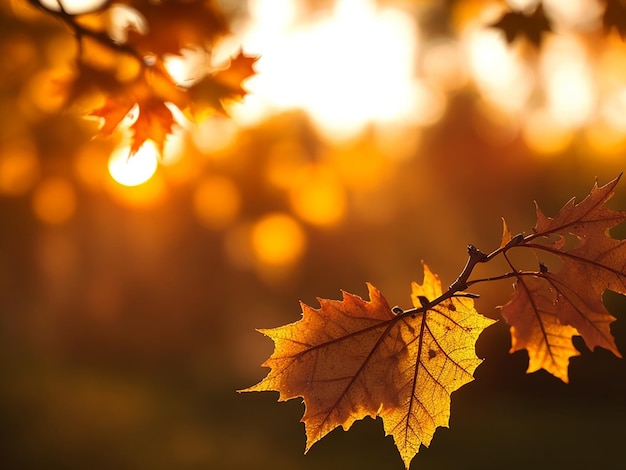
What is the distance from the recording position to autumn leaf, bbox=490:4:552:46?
6.46ft

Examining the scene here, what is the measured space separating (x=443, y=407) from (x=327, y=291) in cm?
866

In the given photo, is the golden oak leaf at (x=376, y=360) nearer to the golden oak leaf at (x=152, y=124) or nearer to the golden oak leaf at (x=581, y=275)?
the golden oak leaf at (x=581, y=275)

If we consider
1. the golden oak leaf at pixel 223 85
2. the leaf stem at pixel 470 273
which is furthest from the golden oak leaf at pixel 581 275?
the golden oak leaf at pixel 223 85

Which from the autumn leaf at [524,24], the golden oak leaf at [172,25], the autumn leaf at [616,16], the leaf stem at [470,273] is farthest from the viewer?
the autumn leaf at [524,24]

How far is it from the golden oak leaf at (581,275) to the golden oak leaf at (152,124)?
781mm

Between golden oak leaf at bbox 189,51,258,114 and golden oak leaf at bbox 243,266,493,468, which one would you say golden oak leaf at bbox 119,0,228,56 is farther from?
golden oak leaf at bbox 243,266,493,468

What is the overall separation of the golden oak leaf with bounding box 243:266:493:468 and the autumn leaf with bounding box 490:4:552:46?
1241 mm

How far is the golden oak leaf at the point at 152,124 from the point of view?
133 centimetres

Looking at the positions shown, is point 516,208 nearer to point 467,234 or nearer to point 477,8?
point 467,234

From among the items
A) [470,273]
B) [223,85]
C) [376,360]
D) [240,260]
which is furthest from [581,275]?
[240,260]

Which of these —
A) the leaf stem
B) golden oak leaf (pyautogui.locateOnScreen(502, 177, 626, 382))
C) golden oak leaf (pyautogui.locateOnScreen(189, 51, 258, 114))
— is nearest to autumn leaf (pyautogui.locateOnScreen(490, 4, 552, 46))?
golden oak leaf (pyautogui.locateOnScreen(189, 51, 258, 114))

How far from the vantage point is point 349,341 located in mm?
1046

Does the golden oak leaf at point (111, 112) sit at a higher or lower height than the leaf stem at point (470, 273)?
higher

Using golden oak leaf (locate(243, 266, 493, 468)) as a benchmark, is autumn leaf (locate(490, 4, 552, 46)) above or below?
above
